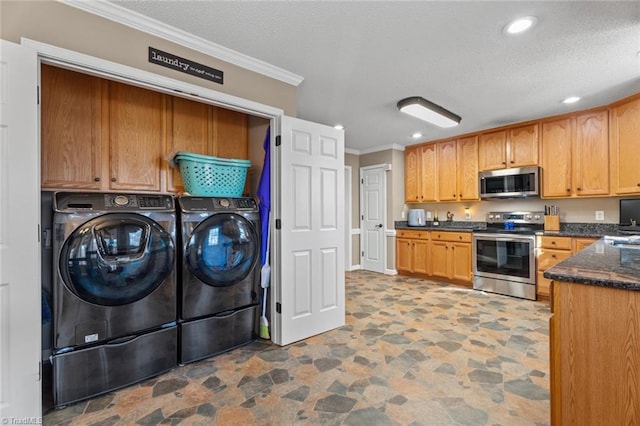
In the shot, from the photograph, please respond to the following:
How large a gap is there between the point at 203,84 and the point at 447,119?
9.25 ft

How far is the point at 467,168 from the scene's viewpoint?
476 cm

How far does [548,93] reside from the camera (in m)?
3.15

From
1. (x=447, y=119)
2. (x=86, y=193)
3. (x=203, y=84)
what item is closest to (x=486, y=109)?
(x=447, y=119)

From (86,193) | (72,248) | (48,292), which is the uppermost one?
(86,193)

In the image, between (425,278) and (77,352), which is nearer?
(77,352)

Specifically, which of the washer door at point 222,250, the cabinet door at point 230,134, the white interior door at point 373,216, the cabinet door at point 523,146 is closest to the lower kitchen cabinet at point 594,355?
the washer door at point 222,250

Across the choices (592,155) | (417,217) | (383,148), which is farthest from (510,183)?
(383,148)

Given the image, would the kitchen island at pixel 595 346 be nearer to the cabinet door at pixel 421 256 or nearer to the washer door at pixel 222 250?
the washer door at pixel 222 250

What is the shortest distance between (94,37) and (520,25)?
265 cm

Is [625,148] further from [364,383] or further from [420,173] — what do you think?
[364,383]

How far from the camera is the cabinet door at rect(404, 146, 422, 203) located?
5.41m

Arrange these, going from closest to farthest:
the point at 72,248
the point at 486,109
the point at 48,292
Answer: the point at 72,248 < the point at 48,292 < the point at 486,109

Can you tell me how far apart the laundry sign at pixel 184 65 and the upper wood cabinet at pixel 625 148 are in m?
4.20

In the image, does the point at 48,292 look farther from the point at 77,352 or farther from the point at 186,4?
the point at 186,4
